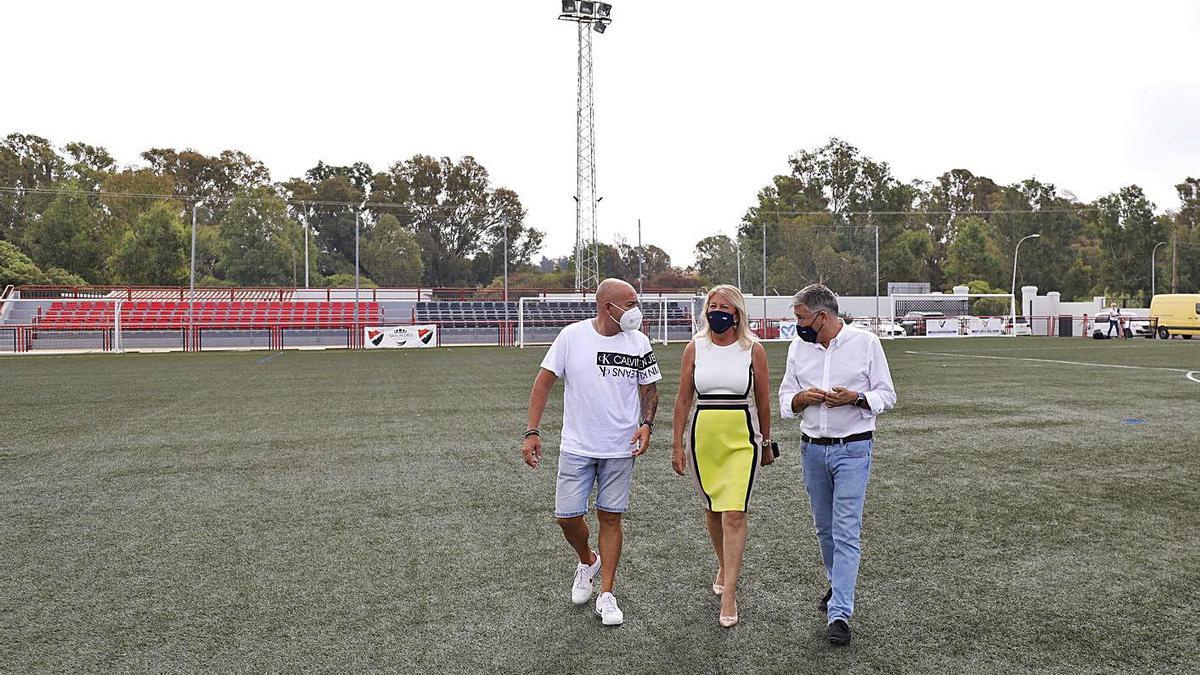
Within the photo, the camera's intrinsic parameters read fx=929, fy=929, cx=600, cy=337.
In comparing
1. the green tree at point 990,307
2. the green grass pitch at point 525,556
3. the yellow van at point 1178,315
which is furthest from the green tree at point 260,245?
the green tree at point 990,307

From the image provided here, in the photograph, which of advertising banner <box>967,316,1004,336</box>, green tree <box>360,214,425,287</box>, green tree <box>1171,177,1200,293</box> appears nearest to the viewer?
advertising banner <box>967,316,1004,336</box>

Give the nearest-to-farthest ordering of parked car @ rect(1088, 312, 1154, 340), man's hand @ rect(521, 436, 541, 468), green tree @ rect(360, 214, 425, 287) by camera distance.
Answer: man's hand @ rect(521, 436, 541, 468) → parked car @ rect(1088, 312, 1154, 340) → green tree @ rect(360, 214, 425, 287)

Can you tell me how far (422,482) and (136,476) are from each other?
260 cm

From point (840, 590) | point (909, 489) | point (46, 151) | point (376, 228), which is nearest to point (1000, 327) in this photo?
point (376, 228)

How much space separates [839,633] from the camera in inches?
157

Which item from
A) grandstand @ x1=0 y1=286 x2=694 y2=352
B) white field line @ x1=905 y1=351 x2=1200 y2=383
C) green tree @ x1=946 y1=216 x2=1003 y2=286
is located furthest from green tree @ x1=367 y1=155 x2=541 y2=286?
green tree @ x1=946 y1=216 x2=1003 y2=286

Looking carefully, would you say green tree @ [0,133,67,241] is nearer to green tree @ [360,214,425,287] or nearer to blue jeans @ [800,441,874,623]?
green tree @ [360,214,425,287]

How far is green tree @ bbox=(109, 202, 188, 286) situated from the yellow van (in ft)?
160

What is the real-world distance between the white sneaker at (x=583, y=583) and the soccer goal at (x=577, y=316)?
35.0m

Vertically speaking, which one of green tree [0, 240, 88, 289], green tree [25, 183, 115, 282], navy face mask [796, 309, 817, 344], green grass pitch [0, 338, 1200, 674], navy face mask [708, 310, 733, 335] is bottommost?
green grass pitch [0, 338, 1200, 674]

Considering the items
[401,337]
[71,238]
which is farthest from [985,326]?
[71,238]

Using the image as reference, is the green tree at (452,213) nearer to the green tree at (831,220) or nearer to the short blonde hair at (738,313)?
the green tree at (831,220)

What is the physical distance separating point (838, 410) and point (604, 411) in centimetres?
109

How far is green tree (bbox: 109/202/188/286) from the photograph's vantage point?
1928 inches
